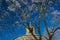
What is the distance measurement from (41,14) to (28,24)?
5.67ft

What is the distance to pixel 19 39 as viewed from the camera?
36.7 m

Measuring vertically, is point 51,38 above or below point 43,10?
below

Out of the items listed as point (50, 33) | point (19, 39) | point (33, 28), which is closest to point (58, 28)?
point (50, 33)

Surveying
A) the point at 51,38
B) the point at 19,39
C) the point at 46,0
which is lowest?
the point at 51,38

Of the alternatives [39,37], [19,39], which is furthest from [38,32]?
[19,39]

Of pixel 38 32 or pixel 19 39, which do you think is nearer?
pixel 38 32

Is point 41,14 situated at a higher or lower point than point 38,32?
higher

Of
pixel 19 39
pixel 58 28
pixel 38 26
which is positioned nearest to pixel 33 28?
pixel 38 26

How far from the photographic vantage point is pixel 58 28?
2119 cm

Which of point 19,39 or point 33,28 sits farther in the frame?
point 19,39

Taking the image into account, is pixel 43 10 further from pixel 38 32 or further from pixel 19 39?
pixel 19 39

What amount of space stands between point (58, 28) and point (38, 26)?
188cm

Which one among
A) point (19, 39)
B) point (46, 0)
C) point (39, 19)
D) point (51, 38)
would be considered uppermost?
point (19, 39)

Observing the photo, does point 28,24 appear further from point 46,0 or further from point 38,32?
point 46,0
